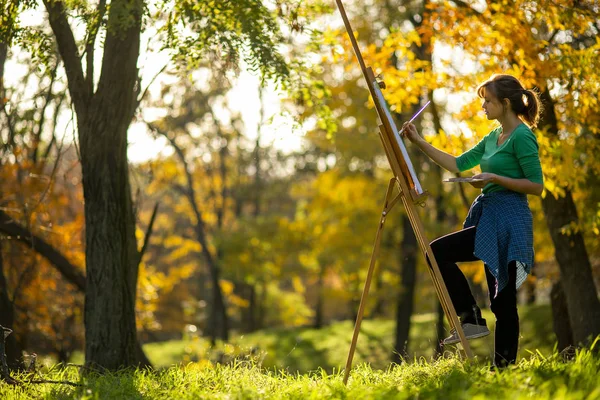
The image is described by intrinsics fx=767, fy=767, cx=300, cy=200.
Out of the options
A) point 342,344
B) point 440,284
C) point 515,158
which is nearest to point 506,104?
point 515,158

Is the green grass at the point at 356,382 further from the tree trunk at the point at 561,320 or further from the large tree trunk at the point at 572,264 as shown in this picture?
the tree trunk at the point at 561,320

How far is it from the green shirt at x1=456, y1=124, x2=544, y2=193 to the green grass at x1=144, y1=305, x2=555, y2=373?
9297 millimetres

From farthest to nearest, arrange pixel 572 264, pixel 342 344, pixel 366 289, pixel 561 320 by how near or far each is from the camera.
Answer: pixel 342 344
pixel 561 320
pixel 572 264
pixel 366 289

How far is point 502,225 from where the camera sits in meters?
4.39

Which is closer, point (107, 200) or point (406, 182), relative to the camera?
point (406, 182)

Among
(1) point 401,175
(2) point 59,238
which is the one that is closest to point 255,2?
(1) point 401,175

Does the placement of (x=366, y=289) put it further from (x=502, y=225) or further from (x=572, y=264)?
(x=572, y=264)

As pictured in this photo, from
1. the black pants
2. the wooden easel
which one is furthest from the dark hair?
the black pants

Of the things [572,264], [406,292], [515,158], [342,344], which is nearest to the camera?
[515,158]

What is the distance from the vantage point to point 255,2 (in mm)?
6570

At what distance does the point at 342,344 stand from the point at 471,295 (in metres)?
15.0

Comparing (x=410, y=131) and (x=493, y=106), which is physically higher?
(x=493, y=106)

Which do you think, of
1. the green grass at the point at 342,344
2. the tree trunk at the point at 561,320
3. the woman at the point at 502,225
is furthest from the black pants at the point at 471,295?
the green grass at the point at 342,344

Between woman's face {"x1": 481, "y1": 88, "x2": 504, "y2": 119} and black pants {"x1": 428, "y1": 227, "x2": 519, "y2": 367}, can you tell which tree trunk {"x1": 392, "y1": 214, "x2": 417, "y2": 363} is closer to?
black pants {"x1": 428, "y1": 227, "x2": 519, "y2": 367}
